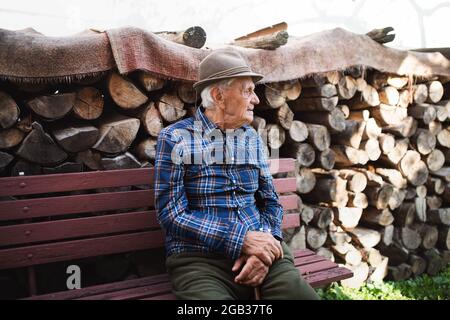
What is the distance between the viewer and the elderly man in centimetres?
191

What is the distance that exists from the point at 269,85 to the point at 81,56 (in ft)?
4.58

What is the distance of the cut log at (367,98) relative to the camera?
3.58m

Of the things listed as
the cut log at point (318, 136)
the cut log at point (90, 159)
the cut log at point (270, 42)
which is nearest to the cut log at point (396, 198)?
the cut log at point (318, 136)

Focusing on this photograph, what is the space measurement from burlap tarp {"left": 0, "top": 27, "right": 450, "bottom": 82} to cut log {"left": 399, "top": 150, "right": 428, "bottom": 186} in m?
0.98

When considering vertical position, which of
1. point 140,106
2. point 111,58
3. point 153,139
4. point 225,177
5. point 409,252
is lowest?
point 409,252

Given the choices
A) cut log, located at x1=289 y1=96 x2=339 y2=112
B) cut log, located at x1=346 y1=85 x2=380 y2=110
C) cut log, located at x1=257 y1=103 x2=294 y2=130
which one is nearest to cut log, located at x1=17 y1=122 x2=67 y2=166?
cut log, located at x1=257 y1=103 x2=294 y2=130

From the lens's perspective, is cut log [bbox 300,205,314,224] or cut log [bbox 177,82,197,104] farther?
cut log [bbox 300,205,314,224]

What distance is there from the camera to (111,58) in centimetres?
233

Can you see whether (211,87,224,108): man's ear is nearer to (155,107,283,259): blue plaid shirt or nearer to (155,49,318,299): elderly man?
(155,49,318,299): elderly man

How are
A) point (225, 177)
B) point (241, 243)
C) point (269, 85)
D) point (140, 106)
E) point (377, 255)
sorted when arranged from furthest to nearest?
1. point (377, 255)
2. point (269, 85)
3. point (140, 106)
4. point (225, 177)
5. point (241, 243)

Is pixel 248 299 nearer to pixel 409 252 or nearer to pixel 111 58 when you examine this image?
pixel 111 58

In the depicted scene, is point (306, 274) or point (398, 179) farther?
point (398, 179)
